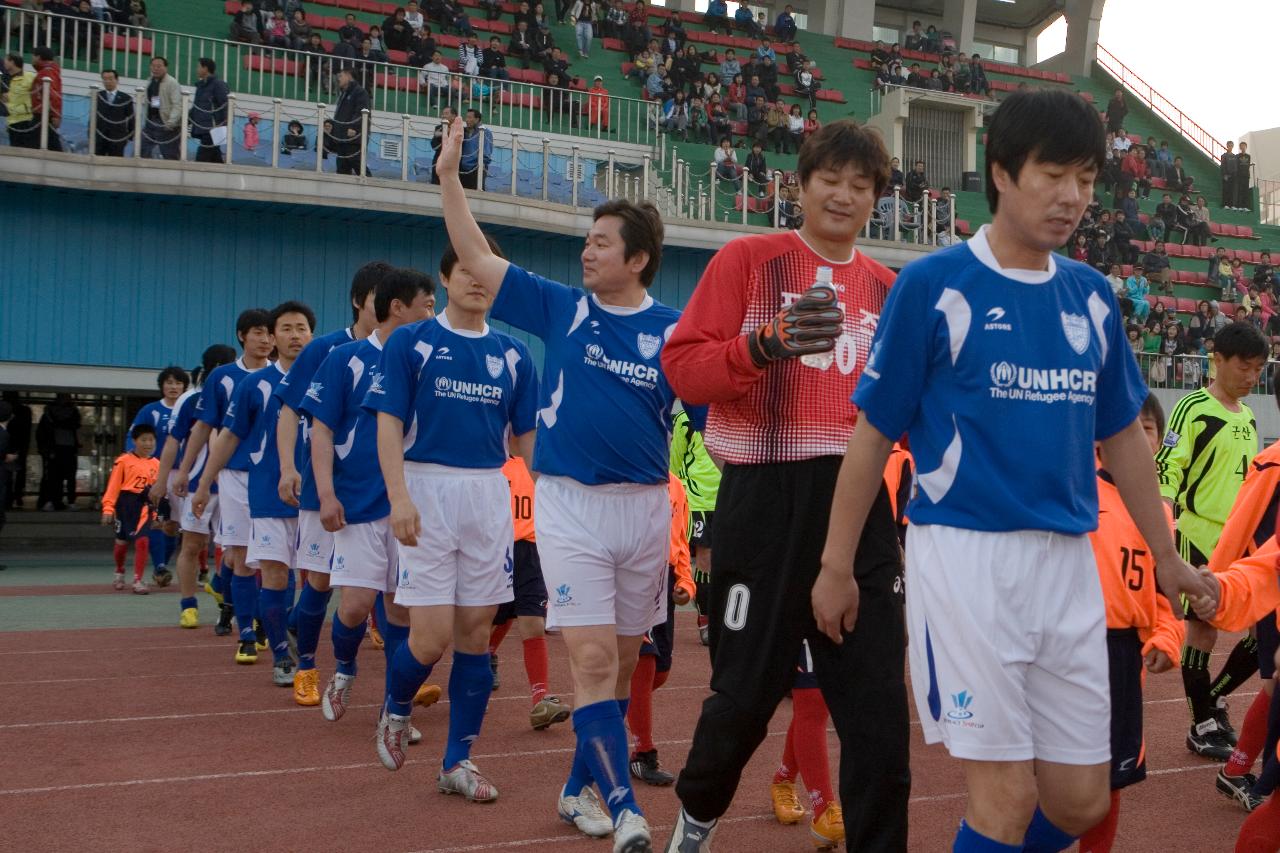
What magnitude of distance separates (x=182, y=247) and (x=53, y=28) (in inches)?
136

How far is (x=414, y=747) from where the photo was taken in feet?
21.3

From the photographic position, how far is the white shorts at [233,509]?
9430 mm

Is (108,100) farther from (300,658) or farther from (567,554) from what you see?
(567,554)

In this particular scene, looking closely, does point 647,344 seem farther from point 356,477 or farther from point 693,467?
point 693,467

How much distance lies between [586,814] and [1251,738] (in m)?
2.83

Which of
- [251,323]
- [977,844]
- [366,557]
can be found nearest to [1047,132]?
[977,844]

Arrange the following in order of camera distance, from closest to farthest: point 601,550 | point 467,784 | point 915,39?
1. point 601,550
2. point 467,784
3. point 915,39

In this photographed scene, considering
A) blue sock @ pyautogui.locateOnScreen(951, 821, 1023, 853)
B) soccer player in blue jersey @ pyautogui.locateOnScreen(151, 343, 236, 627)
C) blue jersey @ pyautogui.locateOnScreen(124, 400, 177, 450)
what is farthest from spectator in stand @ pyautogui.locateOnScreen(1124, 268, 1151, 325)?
blue sock @ pyautogui.locateOnScreen(951, 821, 1023, 853)

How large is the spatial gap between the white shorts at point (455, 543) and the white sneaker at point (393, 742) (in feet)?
1.83

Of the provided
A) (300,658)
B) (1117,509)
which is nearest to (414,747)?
(300,658)

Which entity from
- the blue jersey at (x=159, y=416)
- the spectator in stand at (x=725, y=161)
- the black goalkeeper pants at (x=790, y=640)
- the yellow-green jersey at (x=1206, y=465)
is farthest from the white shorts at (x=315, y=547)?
the spectator in stand at (x=725, y=161)

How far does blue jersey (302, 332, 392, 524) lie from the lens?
6676 mm

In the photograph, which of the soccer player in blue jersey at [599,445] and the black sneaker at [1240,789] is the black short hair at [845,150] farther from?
the black sneaker at [1240,789]

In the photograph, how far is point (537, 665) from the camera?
7094mm
